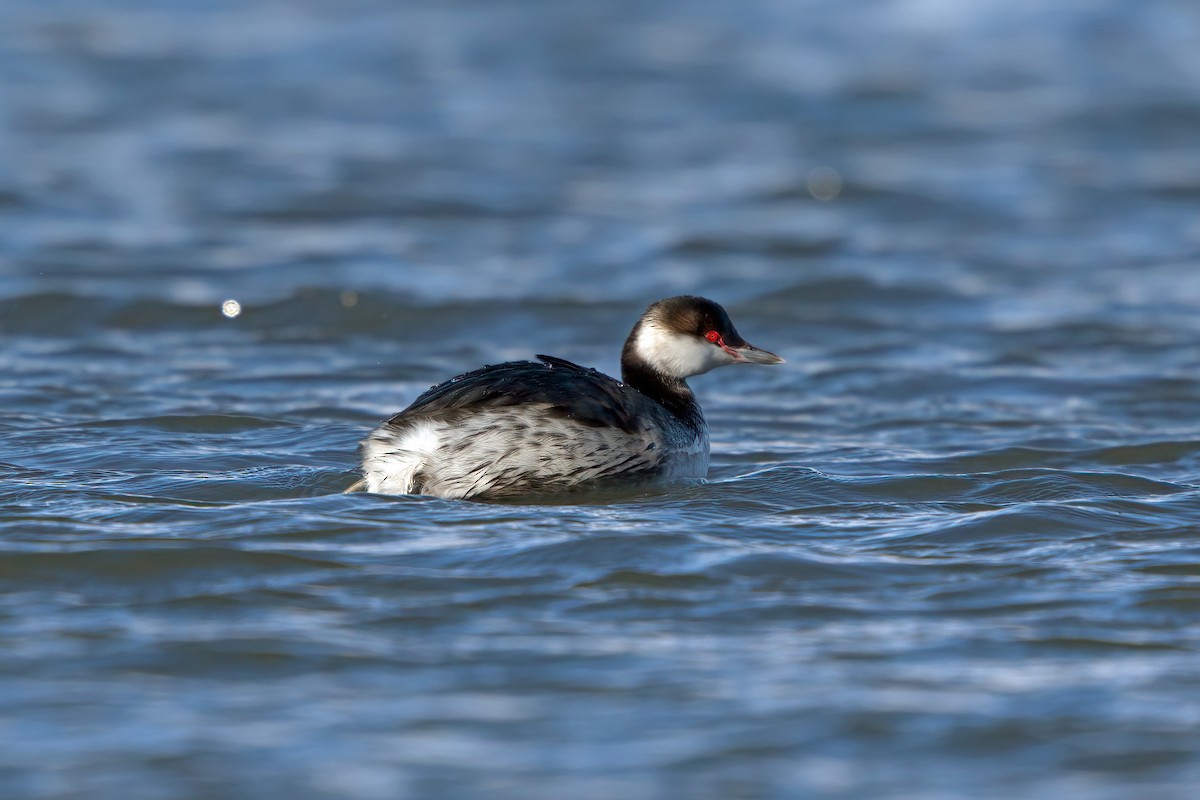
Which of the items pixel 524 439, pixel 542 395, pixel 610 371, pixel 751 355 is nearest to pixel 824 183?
pixel 610 371

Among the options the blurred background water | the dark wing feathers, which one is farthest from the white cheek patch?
the dark wing feathers

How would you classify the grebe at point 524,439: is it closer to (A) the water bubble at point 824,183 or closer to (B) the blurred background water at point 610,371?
(B) the blurred background water at point 610,371

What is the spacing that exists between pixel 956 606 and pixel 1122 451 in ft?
9.34

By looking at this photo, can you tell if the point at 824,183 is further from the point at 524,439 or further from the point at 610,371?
the point at 524,439

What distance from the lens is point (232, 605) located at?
507 centimetres

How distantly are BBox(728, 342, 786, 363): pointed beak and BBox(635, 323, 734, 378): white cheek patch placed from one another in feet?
0.35

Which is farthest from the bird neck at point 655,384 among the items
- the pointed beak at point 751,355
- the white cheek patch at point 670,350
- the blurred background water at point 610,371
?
the blurred background water at point 610,371

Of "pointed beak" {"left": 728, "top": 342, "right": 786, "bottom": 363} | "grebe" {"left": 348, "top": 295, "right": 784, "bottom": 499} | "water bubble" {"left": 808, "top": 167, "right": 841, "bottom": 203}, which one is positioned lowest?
"grebe" {"left": 348, "top": 295, "right": 784, "bottom": 499}

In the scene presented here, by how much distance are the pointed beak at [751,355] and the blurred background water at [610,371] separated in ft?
1.63

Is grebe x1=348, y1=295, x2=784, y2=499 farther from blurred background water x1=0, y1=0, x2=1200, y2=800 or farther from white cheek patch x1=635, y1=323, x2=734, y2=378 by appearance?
white cheek patch x1=635, y1=323, x2=734, y2=378

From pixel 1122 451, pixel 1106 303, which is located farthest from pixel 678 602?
pixel 1106 303

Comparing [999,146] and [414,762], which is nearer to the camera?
[414,762]

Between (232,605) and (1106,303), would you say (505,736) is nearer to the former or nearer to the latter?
(232,605)

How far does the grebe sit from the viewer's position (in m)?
6.25
